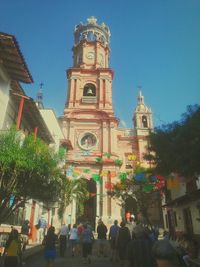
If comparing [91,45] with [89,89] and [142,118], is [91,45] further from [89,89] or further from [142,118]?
[142,118]

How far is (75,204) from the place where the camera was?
99.6 ft

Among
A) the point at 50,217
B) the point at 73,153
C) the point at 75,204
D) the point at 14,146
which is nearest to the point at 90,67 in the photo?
the point at 73,153

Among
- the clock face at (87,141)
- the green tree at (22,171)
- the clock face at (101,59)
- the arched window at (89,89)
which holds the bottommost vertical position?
the green tree at (22,171)

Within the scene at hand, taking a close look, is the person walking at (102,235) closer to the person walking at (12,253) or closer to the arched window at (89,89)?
the person walking at (12,253)

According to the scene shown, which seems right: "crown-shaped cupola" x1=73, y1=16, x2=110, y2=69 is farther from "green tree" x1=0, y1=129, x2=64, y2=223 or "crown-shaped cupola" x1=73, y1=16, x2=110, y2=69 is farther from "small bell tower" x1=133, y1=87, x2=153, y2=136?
"green tree" x1=0, y1=129, x2=64, y2=223

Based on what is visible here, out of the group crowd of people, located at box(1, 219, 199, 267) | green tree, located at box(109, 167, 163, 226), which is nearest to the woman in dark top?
crowd of people, located at box(1, 219, 199, 267)

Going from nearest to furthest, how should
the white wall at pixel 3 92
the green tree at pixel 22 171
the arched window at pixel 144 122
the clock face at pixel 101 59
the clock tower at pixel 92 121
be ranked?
the green tree at pixel 22 171 → the white wall at pixel 3 92 → the clock tower at pixel 92 121 → the arched window at pixel 144 122 → the clock face at pixel 101 59

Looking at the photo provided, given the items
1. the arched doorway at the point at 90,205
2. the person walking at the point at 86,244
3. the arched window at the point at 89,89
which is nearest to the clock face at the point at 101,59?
the arched window at the point at 89,89

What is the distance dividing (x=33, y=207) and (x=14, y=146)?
42.1ft

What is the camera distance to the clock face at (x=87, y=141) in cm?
3393

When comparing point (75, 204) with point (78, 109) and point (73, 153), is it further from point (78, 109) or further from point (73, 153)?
point (78, 109)

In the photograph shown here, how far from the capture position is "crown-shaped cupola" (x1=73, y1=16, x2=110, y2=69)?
40406mm

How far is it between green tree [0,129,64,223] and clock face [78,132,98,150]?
2156cm

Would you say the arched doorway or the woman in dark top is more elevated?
the arched doorway
